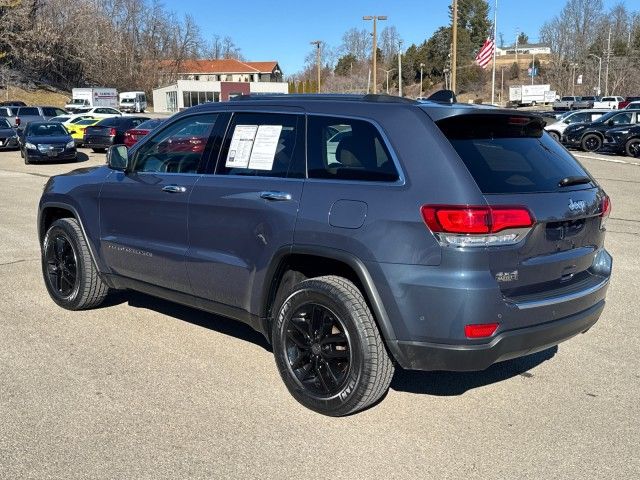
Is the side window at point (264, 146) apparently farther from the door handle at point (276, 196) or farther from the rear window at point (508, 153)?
the rear window at point (508, 153)

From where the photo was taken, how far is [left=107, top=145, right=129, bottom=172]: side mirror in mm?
5199

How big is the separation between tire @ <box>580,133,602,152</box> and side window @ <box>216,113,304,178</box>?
24960 mm

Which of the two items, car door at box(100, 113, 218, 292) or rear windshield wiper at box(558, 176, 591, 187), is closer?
rear windshield wiper at box(558, 176, 591, 187)

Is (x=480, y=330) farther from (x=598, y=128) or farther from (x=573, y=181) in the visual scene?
(x=598, y=128)

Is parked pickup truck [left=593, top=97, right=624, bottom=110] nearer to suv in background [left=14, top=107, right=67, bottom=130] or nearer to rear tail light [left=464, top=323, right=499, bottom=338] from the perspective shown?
suv in background [left=14, top=107, right=67, bottom=130]

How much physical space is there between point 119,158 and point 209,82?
8207 cm

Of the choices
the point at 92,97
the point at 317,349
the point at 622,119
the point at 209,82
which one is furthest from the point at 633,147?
the point at 209,82

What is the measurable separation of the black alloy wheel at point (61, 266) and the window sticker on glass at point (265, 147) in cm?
222

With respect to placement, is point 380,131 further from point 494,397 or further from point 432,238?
point 494,397

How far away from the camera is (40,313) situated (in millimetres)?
5695

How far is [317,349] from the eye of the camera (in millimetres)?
3873

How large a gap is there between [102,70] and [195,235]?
90784mm

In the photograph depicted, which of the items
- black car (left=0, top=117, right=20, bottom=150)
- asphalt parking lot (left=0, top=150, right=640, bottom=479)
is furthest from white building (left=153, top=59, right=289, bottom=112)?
asphalt parking lot (left=0, top=150, right=640, bottom=479)

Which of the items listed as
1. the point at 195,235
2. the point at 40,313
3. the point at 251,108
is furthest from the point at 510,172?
the point at 40,313
